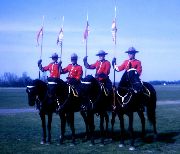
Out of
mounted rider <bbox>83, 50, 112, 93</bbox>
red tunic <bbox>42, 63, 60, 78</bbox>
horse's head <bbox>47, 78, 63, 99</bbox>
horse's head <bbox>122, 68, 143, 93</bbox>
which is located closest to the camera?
horse's head <bbox>122, 68, 143, 93</bbox>

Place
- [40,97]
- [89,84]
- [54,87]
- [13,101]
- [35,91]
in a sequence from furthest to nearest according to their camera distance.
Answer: [13,101]
[40,97]
[35,91]
[54,87]
[89,84]

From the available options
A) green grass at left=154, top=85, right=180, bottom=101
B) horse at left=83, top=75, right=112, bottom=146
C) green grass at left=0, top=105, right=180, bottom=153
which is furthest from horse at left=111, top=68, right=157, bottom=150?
green grass at left=154, top=85, right=180, bottom=101

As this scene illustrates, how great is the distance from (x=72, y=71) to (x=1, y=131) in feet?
20.5

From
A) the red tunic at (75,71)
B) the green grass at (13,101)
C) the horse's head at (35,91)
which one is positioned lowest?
the green grass at (13,101)

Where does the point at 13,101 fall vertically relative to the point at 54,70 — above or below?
below

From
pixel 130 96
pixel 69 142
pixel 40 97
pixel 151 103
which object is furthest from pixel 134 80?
pixel 69 142

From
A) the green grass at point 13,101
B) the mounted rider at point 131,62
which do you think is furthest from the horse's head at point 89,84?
the green grass at point 13,101

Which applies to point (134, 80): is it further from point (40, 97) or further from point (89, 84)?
point (40, 97)

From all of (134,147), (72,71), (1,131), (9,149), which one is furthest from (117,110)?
(1,131)

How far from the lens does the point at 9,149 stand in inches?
566

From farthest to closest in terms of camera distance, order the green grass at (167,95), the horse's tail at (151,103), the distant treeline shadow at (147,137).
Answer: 1. the green grass at (167,95)
2. the distant treeline shadow at (147,137)
3. the horse's tail at (151,103)

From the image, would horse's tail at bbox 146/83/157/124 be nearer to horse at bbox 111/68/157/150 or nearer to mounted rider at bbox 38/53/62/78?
horse at bbox 111/68/157/150

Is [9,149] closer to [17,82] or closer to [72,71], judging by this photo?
[72,71]

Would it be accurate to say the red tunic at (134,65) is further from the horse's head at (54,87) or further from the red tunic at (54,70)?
the red tunic at (54,70)
